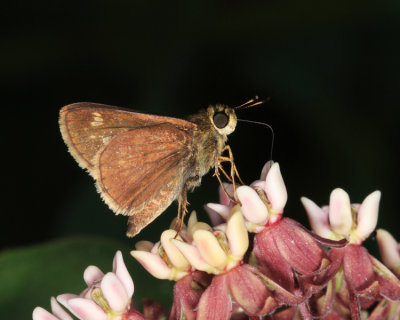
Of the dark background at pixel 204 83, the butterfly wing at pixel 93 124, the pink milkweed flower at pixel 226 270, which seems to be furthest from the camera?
the dark background at pixel 204 83

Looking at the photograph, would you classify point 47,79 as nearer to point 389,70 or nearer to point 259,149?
point 259,149

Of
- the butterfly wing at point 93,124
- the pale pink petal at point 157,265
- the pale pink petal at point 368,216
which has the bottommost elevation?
the pale pink petal at point 368,216

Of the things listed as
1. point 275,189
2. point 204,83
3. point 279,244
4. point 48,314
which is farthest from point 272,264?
point 204,83

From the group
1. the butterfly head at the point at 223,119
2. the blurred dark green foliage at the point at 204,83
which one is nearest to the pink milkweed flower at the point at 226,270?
the butterfly head at the point at 223,119

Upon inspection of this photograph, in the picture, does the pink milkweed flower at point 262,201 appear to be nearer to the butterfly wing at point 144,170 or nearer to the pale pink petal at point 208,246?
the pale pink petal at point 208,246

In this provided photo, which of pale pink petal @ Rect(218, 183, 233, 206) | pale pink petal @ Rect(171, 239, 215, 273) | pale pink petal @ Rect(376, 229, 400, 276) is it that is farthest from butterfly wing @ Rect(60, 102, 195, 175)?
pale pink petal @ Rect(376, 229, 400, 276)

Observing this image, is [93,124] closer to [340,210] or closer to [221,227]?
[221,227]
